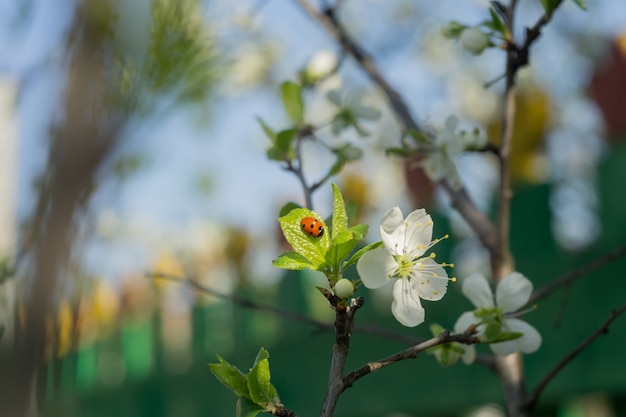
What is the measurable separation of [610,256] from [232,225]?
16.5ft

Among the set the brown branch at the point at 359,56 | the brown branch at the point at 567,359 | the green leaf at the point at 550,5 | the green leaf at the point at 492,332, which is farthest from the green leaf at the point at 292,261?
the brown branch at the point at 359,56

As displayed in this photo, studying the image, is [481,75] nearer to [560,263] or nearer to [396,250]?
[560,263]

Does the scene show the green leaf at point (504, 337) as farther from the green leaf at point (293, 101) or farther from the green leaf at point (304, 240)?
the green leaf at point (293, 101)

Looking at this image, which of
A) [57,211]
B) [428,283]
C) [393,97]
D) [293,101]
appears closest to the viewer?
[57,211]

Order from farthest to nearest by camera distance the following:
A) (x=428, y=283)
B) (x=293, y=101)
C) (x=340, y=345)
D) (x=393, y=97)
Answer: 1. (x=393, y=97)
2. (x=293, y=101)
3. (x=428, y=283)
4. (x=340, y=345)

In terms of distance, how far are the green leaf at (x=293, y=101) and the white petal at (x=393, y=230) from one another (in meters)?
0.41

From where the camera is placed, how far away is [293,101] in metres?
1.03

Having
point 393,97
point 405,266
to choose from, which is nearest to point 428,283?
point 405,266

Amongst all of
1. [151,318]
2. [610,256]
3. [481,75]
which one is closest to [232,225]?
[151,318]

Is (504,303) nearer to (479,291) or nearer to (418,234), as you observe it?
(479,291)

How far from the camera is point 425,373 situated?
271 centimetres

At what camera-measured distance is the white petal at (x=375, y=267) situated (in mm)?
591

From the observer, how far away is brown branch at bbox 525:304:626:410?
0.84 m

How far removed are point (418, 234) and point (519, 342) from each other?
0.21 m
